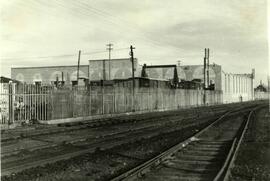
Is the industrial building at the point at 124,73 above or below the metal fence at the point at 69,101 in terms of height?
above

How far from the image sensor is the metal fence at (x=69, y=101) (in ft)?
74.3

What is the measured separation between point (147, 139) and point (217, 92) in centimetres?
6298

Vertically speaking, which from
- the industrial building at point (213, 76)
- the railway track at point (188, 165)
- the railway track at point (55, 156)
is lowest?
the railway track at point (55, 156)

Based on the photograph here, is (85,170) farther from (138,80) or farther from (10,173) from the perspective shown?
(138,80)

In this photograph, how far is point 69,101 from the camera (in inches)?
1112

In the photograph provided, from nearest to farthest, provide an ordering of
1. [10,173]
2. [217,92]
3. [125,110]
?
1. [10,173]
2. [125,110]
3. [217,92]

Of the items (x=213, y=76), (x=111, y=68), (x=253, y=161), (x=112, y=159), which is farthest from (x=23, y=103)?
(x=213, y=76)

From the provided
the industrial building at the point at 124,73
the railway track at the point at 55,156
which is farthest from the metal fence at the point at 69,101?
the industrial building at the point at 124,73

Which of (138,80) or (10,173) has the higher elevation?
(138,80)

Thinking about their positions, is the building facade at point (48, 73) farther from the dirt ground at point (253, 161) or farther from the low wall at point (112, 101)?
the dirt ground at point (253, 161)

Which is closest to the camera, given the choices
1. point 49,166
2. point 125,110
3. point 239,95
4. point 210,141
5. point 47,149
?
point 49,166

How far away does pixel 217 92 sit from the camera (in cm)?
7662

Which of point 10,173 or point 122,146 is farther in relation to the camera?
point 122,146

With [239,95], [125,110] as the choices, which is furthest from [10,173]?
[239,95]
